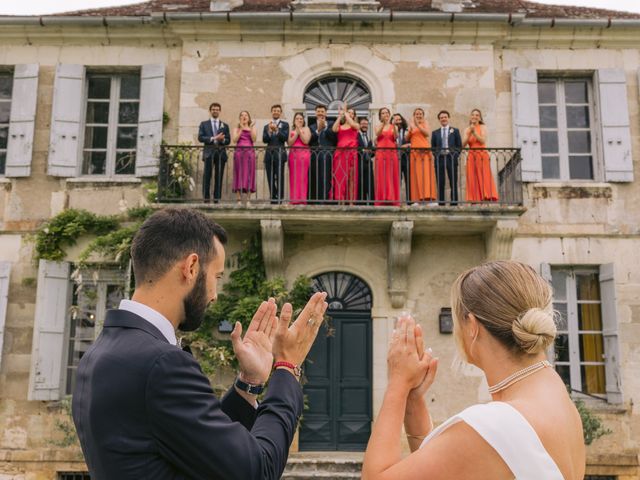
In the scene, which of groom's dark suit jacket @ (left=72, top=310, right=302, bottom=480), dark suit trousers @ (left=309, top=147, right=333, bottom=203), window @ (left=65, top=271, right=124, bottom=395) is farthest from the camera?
window @ (left=65, top=271, right=124, bottom=395)

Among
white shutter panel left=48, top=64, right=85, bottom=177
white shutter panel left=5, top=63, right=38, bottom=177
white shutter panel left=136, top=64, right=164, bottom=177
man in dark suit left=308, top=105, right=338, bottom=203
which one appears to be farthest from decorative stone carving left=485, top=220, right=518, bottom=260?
white shutter panel left=5, top=63, right=38, bottom=177

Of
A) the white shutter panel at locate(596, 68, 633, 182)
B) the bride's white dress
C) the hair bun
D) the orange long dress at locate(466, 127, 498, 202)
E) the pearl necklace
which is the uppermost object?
the white shutter panel at locate(596, 68, 633, 182)

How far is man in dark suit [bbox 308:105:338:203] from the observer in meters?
9.63

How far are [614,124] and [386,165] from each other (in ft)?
13.2

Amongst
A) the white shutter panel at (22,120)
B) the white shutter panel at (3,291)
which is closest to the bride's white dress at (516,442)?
the white shutter panel at (3,291)

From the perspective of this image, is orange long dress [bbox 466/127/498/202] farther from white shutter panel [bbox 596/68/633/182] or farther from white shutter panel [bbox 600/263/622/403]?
white shutter panel [bbox 600/263/622/403]

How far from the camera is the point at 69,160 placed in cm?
1041

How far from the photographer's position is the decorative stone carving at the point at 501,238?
30.6 ft

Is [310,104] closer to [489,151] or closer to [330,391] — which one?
[489,151]

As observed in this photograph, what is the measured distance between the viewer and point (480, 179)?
31.6 ft

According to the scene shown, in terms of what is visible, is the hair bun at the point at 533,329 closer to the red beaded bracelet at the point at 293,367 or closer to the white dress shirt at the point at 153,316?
the red beaded bracelet at the point at 293,367

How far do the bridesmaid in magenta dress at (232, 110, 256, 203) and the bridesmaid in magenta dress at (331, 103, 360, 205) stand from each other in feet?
4.30

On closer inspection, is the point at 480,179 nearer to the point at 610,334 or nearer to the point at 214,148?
the point at 610,334

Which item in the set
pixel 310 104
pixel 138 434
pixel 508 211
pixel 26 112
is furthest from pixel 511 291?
pixel 26 112
